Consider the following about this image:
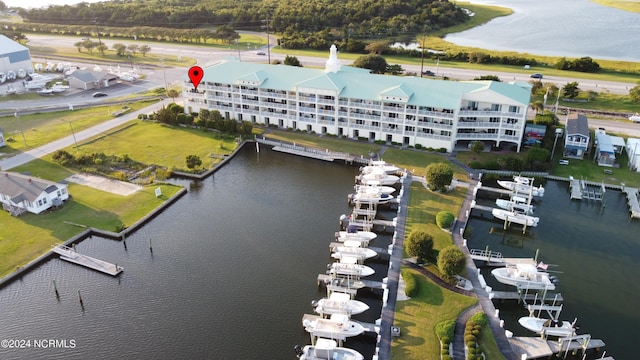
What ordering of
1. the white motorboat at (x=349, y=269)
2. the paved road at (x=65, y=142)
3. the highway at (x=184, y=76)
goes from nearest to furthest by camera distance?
the white motorboat at (x=349, y=269)
the paved road at (x=65, y=142)
the highway at (x=184, y=76)

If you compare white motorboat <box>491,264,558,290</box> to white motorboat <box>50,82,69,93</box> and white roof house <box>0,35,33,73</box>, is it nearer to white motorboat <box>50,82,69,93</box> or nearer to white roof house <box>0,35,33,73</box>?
white motorboat <box>50,82,69,93</box>

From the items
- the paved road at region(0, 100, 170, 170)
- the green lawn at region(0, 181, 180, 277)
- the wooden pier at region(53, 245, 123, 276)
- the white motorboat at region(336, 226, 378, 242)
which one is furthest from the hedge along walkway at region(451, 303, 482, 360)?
the paved road at region(0, 100, 170, 170)

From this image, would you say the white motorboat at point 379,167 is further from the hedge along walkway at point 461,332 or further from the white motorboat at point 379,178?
the hedge along walkway at point 461,332

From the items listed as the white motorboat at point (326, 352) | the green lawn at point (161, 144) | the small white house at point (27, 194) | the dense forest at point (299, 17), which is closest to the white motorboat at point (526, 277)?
the white motorboat at point (326, 352)

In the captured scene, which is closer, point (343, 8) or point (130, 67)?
point (130, 67)

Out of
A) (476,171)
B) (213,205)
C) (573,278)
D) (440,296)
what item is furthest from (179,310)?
(476,171)

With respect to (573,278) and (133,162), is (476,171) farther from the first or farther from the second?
(133,162)
